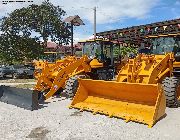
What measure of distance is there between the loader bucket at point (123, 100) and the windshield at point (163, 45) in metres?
3.18

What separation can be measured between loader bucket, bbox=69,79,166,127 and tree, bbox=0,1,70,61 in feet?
87.0

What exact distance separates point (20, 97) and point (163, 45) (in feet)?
18.5

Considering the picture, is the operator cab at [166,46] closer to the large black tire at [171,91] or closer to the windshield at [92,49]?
the large black tire at [171,91]

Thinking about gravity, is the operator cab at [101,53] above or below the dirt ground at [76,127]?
above

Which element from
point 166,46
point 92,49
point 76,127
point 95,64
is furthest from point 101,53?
point 76,127

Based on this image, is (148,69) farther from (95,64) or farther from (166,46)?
(95,64)

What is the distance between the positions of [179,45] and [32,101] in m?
5.67

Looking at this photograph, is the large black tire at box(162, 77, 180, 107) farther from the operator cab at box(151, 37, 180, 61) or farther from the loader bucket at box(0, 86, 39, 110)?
the loader bucket at box(0, 86, 39, 110)

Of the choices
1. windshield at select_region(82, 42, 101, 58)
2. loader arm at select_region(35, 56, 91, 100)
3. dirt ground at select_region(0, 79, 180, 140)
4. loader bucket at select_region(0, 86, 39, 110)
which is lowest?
dirt ground at select_region(0, 79, 180, 140)

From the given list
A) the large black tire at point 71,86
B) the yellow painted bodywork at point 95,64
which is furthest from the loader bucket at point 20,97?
the yellow painted bodywork at point 95,64

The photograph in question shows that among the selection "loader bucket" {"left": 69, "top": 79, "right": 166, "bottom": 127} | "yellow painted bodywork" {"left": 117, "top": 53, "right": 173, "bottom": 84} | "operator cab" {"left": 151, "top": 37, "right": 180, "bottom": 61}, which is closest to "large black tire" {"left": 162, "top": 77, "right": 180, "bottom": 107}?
"yellow painted bodywork" {"left": 117, "top": 53, "right": 173, "bottom": 84}

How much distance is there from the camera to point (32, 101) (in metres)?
9.79

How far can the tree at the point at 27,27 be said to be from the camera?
35.0 m

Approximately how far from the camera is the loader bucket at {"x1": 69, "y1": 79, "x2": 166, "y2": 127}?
7.79 metres
